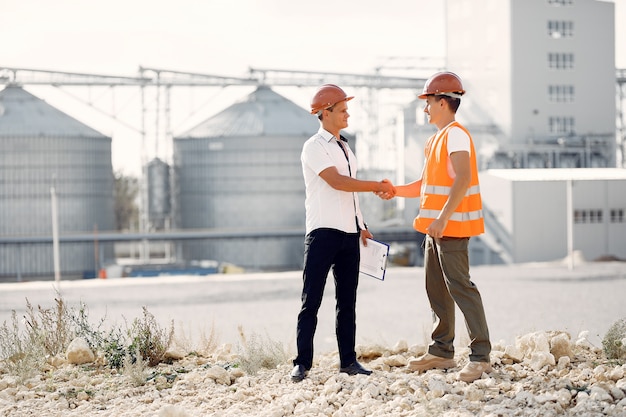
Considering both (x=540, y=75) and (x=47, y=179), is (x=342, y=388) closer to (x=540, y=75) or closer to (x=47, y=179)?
(x=47, y=179)

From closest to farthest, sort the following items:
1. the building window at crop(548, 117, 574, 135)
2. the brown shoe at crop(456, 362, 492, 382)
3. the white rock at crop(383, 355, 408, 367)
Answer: the brown shoe at crop(456, 362, 492, 382) < the white rock at crop(383, 355, 408, 367) < the building window at crop(548, 117, 574, 135)

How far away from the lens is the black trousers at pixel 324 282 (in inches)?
213

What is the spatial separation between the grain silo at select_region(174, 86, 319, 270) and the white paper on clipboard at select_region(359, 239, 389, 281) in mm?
33152

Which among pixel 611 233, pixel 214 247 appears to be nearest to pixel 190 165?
pixel 214 247

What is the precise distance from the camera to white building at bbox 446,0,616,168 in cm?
4091

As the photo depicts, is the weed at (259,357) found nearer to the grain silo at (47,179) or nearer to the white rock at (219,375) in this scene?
the white rock at (219,375)

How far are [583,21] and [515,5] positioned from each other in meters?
3.88

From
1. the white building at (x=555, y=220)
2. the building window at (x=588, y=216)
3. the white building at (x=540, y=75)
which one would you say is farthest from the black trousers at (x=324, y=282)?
the white building at (x=540, y=75)

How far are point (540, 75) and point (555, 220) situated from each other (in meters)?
8.30

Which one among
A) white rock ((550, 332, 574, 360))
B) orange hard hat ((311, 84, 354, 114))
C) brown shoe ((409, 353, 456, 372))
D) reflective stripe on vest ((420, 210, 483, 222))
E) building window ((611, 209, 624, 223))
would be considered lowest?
brown shoe ((409, 353, 456, 372))

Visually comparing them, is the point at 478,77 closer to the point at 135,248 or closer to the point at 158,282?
the point at 135,248

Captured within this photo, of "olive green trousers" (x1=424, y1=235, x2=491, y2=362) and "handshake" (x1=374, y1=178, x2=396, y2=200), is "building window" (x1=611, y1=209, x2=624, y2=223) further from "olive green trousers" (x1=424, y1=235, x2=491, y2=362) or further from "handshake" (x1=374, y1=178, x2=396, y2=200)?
"olive green trousers" (x1=424, y1=235, x2=491, y2=362)

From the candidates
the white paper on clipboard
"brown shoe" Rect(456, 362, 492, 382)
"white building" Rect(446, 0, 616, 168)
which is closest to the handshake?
the white paper on clipboard

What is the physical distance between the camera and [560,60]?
137ft
